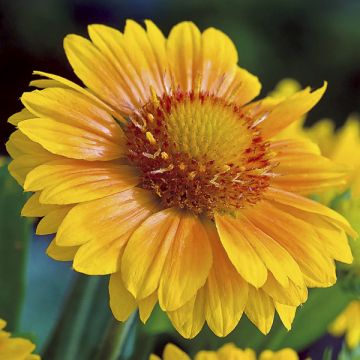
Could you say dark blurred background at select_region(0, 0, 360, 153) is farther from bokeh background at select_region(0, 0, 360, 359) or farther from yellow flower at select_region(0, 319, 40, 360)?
yellow flower at select_region(0, 319, 40, 360)

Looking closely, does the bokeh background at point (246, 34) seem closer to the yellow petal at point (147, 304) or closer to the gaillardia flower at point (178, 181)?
the gaillardia flower at point (178, 181)

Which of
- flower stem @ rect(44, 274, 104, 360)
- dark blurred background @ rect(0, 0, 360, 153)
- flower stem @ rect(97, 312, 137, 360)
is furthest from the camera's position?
dark blurred background @ rect(0, 0, 360, 153)

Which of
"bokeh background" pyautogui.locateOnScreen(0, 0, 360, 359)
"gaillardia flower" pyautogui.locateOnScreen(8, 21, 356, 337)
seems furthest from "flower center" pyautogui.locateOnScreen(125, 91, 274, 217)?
"bokeh background" pyautogui.locateOnScreen(0, 0, 360, 359)

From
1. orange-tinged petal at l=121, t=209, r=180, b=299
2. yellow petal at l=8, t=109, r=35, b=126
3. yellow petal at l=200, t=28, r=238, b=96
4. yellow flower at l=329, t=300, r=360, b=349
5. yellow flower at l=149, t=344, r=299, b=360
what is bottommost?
yellow flower at l=329, t=300, r=360, b=349

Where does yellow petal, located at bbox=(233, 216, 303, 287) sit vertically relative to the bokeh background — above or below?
below

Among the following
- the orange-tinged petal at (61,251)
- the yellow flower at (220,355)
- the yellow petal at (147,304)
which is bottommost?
the yellow flower at (220,355)

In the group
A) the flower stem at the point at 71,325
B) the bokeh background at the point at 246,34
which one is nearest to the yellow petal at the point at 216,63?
the flower stem at the point at 71,325

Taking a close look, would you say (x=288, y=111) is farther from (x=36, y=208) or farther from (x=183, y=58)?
(x=36, y=208)

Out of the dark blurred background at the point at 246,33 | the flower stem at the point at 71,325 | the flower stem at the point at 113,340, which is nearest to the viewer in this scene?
the flower stem at the point at 113,340
